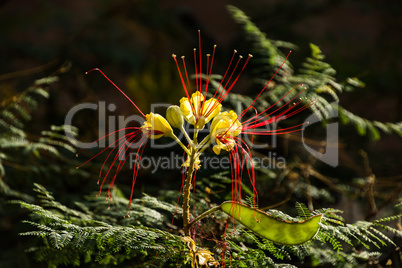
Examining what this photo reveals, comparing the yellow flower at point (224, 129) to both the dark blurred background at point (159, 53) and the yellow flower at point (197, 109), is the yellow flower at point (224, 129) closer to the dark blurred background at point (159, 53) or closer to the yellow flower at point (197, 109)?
the yellow flower at point (197, 109)

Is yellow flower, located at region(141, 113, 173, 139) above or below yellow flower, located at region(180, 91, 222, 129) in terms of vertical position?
below

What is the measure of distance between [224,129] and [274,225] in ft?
0.49

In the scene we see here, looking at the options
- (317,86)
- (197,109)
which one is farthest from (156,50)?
(197,109)

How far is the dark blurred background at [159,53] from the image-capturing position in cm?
152

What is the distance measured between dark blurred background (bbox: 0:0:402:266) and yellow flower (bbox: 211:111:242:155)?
2.48 feet

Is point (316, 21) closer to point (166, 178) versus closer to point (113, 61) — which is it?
point (113, 61)

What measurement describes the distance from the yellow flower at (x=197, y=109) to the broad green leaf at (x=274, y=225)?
138 millimetres

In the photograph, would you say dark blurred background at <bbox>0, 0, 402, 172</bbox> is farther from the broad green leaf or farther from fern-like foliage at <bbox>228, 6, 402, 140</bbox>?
the broad green leaf

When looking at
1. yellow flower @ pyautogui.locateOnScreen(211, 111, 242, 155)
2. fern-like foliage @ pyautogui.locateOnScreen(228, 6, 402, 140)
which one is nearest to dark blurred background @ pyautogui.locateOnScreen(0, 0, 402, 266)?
fern-like foliage @ pyautogui.locateOnScreen(228, 6, 402, 140)

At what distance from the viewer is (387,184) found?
1.29 m

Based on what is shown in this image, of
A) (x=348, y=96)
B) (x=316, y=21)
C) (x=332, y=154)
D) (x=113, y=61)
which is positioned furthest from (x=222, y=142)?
(x=316, y=21)

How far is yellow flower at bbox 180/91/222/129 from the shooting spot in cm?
64

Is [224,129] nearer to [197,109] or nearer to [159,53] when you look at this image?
[197,109]

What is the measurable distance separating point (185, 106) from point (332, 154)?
0.87 m
